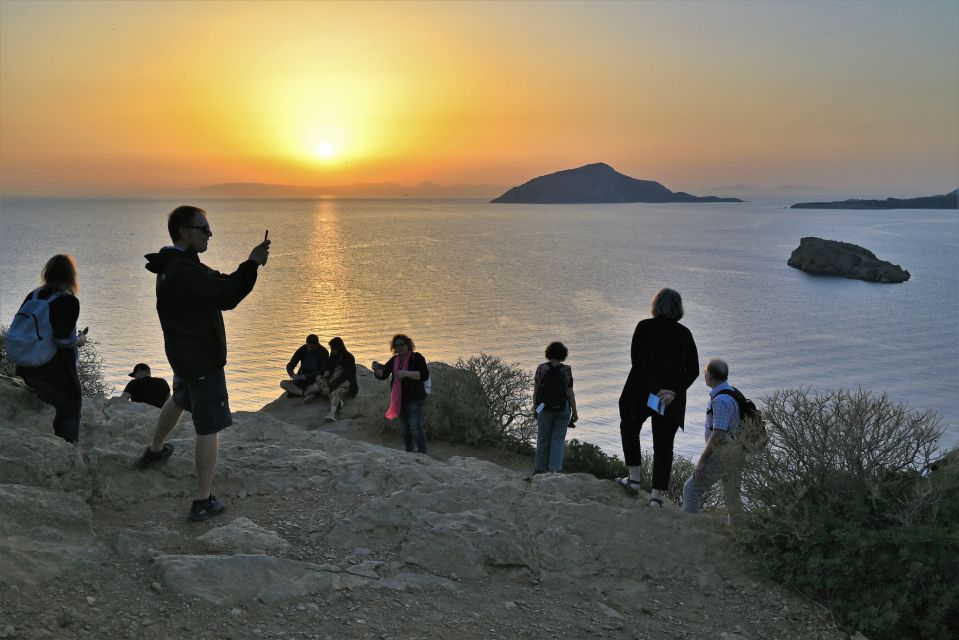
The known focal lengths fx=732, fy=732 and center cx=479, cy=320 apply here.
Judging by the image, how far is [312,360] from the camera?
14492mm

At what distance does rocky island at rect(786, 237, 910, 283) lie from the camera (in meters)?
69.1

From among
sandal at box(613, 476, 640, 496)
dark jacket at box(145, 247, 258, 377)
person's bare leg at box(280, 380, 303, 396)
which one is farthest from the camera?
person's bare leg at box(280, 380, 303, 396)

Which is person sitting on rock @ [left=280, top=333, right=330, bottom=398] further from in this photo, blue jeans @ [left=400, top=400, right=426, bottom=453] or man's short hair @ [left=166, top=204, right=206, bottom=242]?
man's short hair @ [left=166, top=204, right=206, bottom=242]

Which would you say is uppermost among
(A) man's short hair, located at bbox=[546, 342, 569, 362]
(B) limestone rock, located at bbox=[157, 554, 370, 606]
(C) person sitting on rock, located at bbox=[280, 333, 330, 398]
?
(A) man's short hair, located at bbox=[546, 342, 569, 362]

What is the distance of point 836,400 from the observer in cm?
538

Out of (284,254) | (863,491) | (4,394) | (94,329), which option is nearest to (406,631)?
(863,491)

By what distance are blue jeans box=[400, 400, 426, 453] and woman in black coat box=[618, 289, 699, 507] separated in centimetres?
426

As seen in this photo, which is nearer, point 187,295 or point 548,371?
point 187,295

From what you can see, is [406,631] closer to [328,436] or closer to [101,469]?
[101,469]

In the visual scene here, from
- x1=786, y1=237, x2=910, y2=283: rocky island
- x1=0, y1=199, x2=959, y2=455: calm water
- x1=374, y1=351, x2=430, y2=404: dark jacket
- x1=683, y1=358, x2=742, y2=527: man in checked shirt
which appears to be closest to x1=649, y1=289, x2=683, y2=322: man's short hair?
x1=683, y1=358, x2=742, y2=527: man in checked shirt

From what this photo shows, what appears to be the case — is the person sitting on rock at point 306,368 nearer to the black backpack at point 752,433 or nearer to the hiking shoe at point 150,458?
the hiking shoe at point 150,458

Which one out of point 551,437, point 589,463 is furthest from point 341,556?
point 589,463

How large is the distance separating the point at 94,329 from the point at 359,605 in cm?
3407

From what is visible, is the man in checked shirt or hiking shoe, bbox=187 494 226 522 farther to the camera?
the man in checked shirt
